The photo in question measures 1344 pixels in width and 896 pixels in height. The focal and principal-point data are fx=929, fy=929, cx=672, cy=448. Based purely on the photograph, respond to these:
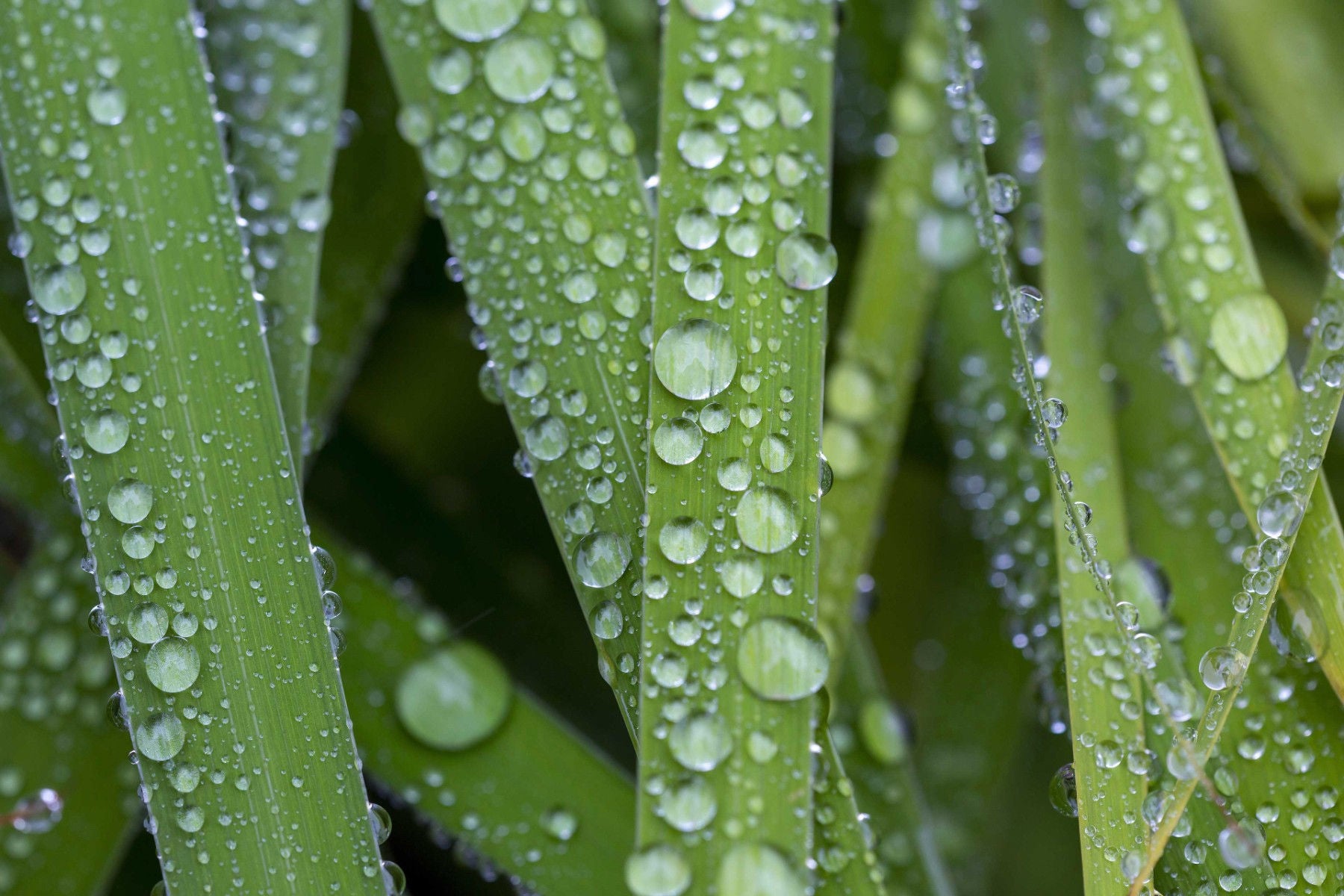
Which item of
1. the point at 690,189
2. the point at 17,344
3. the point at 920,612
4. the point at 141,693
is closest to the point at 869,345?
the point at 690,189

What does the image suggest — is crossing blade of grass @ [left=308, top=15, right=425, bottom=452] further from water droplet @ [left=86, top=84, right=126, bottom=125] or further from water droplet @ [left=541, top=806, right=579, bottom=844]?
water droplet @ [left=541, top=806, right=579, bottom=844]

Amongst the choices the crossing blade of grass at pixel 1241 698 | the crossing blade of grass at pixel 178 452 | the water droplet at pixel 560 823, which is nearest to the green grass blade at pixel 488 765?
the water droplet at pixel 560 823

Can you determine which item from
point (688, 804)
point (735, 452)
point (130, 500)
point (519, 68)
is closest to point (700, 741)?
point (688, 804)

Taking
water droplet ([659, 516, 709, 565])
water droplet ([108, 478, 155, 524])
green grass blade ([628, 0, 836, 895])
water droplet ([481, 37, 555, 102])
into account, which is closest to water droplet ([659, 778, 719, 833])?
green grass blade ([628, 0, 836, 895])

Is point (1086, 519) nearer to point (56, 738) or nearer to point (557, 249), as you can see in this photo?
point (557, 249)

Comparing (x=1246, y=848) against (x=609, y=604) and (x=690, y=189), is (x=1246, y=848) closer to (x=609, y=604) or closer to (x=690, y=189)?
(x=609, y=604)

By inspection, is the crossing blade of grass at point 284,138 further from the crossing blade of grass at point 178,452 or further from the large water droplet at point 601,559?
the large water droplet at point 601,559
